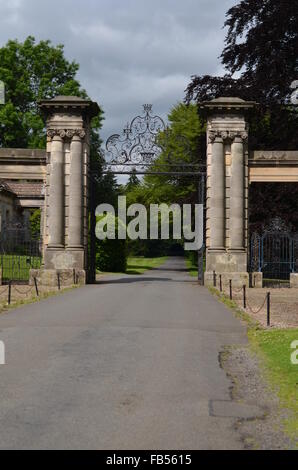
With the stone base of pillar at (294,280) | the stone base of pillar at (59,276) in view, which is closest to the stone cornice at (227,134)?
the stone base of pillar at (294,280)

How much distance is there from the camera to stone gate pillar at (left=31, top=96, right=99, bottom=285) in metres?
21.4

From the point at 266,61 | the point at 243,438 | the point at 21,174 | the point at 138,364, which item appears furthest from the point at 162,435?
the point at 266,61

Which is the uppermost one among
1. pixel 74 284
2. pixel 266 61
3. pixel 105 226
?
pixel 266 61

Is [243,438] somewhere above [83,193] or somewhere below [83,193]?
below

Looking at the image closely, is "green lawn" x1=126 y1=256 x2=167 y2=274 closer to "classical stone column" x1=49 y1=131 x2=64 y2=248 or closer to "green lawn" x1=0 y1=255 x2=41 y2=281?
"green lawn" x1=0 y1=255 x2=41 y2=281

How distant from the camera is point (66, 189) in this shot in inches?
859

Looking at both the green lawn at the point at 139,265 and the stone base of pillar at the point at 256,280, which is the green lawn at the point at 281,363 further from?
the green lawn at the point at 139,265

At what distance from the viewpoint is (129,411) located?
518cm

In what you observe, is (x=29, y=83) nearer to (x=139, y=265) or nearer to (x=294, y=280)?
(x=139, y=265)

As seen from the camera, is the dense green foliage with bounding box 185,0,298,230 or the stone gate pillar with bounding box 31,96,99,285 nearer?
the stone gate pillar with bounding box 31,96,99,285

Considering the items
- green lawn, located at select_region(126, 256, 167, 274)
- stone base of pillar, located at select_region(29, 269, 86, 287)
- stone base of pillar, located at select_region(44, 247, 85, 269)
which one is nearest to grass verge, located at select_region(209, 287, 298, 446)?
stone base of pillar, located at select_region(29, 269, 86, 287)
